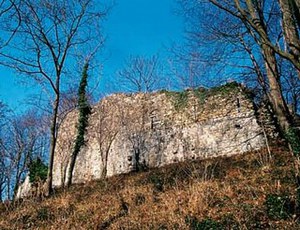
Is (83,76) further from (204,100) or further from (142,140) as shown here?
(204,100)

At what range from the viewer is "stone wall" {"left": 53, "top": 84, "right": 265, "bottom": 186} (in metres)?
17.6

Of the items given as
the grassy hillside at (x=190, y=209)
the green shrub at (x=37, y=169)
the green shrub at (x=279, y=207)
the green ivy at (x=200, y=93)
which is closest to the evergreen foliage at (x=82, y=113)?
the green shrub at (x=37, y=169)

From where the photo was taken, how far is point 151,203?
8.12 meters

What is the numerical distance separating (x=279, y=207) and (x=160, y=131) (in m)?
14.3

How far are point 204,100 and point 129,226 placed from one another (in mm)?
13952

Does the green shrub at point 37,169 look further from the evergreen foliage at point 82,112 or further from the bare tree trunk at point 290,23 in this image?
the bare tree trunk at point 290,23

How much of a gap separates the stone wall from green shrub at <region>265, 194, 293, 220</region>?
10745mm

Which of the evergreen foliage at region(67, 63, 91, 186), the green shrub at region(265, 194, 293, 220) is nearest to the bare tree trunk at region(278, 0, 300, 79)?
the green shrub at region(265, 194, 293, 220)

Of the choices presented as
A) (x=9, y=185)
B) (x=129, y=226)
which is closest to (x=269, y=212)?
(x=129, y=226)

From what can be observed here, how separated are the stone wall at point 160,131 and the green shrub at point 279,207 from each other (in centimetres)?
1075

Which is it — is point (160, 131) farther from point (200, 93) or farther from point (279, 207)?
point (279, 207)

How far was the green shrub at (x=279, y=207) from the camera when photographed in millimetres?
5496

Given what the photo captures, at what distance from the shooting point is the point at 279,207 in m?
5.64

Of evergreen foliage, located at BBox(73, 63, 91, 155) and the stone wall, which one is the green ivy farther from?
evergreen foliage, located at BBox(73, 63, 91, 155)
